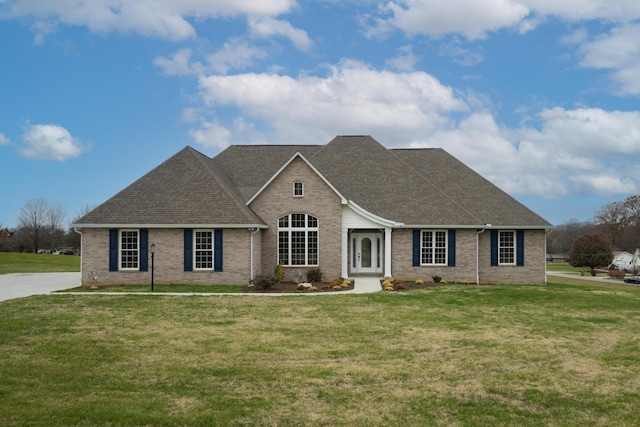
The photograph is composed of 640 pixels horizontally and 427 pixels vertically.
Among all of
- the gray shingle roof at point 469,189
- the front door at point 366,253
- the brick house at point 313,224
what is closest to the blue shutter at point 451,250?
the brick house at point 313,224

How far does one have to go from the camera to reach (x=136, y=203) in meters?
25.9

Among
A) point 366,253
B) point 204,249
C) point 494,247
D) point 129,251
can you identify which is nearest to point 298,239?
point 366,253

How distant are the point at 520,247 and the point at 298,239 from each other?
11.9 m

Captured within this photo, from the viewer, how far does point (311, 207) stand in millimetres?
26953

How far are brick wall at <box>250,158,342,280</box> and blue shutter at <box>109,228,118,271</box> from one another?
679cm

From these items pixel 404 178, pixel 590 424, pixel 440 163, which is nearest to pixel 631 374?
pixel 590 424

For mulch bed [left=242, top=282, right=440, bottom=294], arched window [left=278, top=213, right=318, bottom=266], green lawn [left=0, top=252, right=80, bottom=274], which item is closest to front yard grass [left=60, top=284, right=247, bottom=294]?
mulch bed [left=242, top=282, right=440, bottom=294]

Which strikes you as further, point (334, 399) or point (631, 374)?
point (631, 374)

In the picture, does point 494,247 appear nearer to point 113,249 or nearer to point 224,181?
point 224,181

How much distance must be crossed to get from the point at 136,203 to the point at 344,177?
1146cm

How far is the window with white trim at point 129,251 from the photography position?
1001 inches

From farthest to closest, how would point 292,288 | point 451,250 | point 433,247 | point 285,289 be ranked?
point 433,247
point 451,250
point 292,288
point 285,289

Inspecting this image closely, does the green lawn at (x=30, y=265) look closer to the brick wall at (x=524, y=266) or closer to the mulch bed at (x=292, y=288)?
the mulch bed at (x=292, y=288)

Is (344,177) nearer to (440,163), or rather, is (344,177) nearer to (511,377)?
(440,163)
